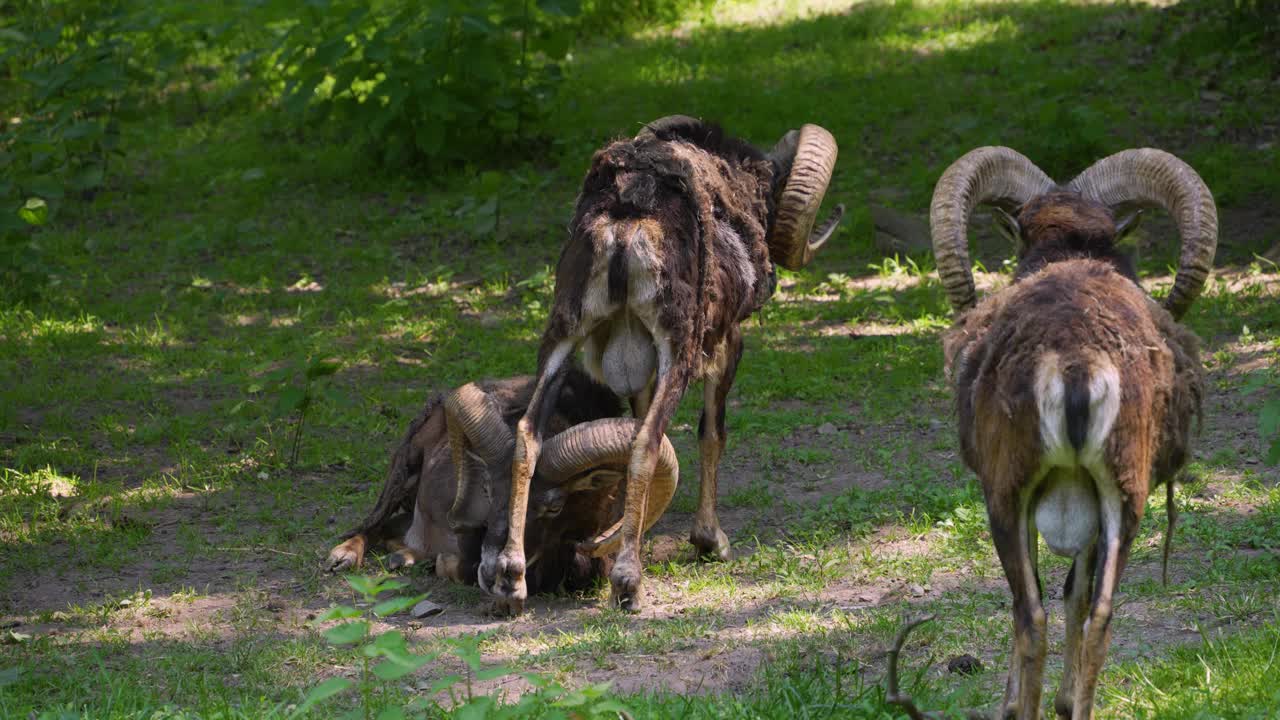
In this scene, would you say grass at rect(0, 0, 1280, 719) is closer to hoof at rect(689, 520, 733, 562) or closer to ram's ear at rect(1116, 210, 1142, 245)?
hoof at rect(689, 520, 733, 562)

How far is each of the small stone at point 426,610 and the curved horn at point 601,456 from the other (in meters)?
0.76

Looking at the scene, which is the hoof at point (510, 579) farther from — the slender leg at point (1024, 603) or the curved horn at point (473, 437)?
the slender leg at point (1024, 603)

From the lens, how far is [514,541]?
632 cm

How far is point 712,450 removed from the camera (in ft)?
24.3

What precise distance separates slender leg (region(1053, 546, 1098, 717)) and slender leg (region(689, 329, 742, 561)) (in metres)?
2.78

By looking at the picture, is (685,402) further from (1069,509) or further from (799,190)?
(1069,509)

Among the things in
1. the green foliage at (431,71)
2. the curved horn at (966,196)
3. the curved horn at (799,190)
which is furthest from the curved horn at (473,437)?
the green foliage at (431,71)

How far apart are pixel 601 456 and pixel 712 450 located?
111 centimetres

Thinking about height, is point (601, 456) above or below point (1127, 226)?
below

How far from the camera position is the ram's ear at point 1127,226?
18.8 feet

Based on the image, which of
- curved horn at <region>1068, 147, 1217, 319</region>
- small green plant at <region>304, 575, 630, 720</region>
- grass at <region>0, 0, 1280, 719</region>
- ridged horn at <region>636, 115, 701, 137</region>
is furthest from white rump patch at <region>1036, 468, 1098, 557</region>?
ridged horn at <region>636, 115, 701, 137</region>

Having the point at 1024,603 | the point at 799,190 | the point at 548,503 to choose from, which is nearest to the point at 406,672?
the point at 1024,603

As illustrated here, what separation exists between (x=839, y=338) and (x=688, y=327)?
13.8 feet

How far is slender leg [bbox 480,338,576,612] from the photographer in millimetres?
6285
